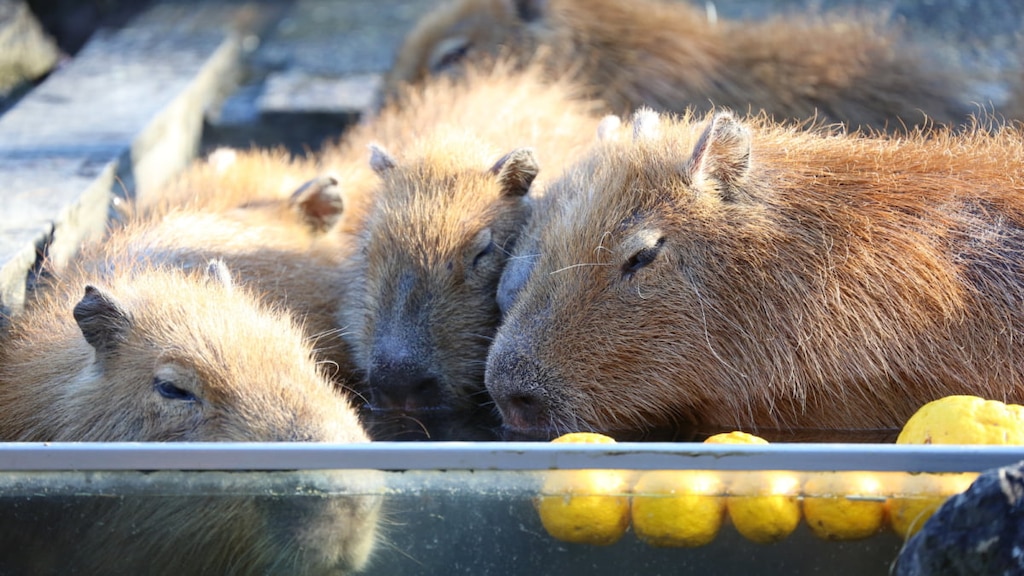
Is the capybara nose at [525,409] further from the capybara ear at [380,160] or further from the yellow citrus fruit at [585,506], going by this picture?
the capybara ear at [380,160]

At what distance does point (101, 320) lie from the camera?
3008mm

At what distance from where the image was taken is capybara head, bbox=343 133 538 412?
347 centimetres

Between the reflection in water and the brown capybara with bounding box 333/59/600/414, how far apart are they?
1.08 meters

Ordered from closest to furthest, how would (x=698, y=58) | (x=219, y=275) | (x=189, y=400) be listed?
(x=189, y=400) < (x=219, y=275) < (x=698, y=58)

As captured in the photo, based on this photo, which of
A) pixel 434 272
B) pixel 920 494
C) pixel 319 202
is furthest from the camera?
pixel 319 202

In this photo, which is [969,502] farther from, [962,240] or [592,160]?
[592,160]

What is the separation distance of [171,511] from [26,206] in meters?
2.46

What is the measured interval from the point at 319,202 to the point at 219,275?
1.10m

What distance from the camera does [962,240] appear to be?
3.14m

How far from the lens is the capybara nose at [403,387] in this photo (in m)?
3.42

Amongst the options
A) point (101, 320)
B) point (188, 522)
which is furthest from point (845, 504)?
point (101, 320)

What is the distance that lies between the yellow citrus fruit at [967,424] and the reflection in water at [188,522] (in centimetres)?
126

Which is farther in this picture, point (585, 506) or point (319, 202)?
point (319, 202)

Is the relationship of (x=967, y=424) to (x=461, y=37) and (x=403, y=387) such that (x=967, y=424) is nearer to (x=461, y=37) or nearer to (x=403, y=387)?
(x=403, y=387)
